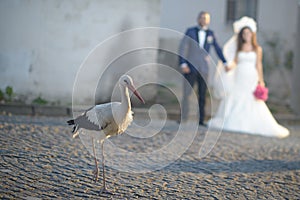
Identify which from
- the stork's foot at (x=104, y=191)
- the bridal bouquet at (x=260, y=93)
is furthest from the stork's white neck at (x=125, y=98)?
the bridal bouquet at (x=260, y=93)

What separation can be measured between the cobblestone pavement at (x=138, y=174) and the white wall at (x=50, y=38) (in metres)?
2.41

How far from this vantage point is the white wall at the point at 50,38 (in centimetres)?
1077

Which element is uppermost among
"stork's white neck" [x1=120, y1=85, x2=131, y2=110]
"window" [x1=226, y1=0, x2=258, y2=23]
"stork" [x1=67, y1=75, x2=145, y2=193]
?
"window" [x1=226, y1=0, x2=258, y2=23]

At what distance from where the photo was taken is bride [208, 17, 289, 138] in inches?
406

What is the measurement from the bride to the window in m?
5.83

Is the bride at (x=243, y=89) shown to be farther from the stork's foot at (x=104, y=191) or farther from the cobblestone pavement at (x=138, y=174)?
the stork's foot at (x=104, y=191)

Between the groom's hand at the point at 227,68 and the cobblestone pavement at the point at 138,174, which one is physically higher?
the groom's hand at the point at 227,68

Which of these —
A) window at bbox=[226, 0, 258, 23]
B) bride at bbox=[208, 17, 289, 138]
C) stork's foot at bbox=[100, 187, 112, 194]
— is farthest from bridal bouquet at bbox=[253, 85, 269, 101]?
window at bbox=[226, 0, 258, 23]

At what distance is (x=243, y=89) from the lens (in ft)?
34.9

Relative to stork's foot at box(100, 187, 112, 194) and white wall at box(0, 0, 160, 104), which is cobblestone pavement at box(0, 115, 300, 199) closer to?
stork's foot at box(100, 187, 112, 194)

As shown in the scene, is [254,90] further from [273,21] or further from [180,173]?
[273,21]

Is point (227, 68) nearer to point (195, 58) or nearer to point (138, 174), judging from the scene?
point (195, 58)

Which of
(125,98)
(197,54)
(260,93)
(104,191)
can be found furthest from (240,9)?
(104,191)

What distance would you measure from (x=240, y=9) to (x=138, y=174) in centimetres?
1160
